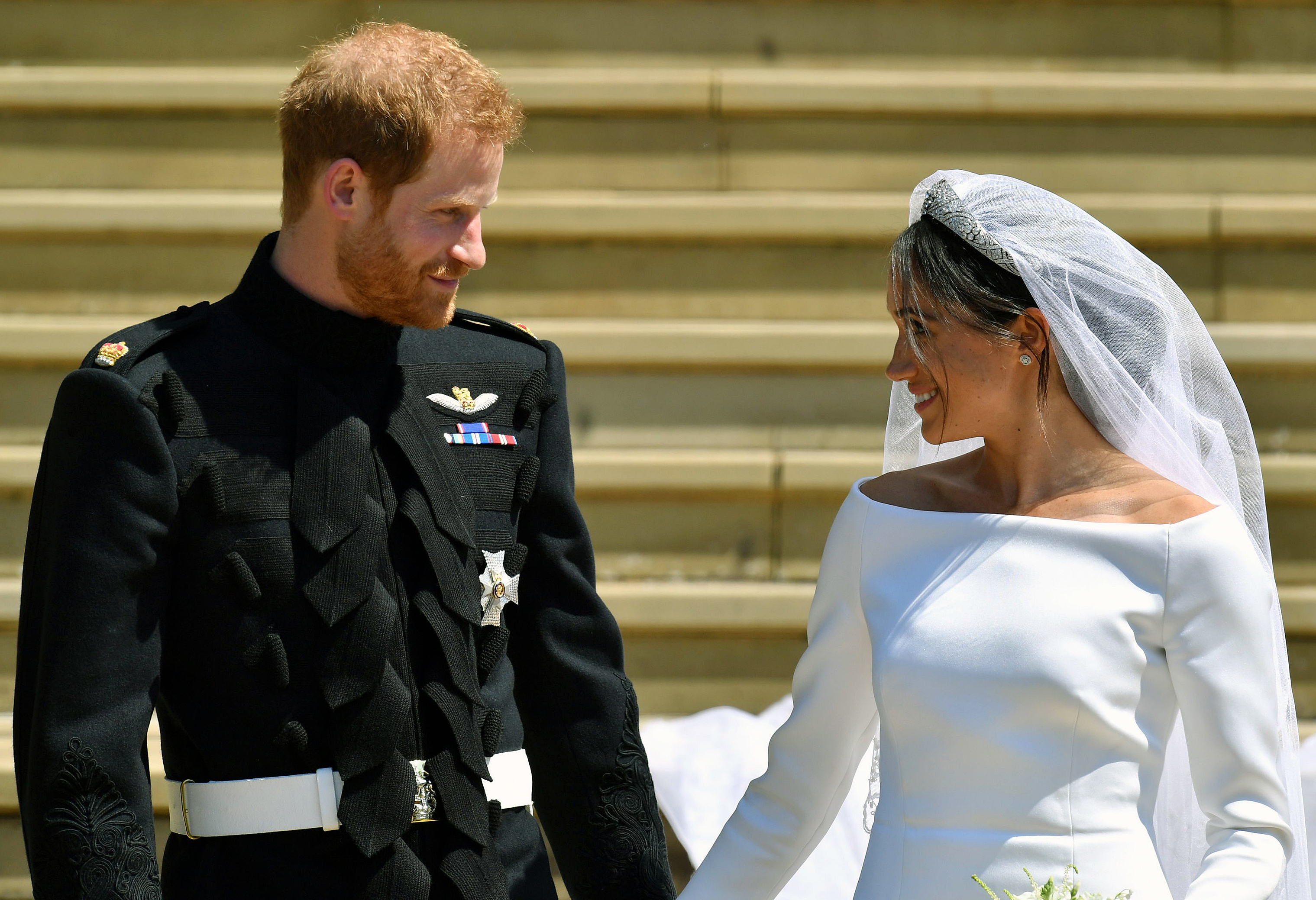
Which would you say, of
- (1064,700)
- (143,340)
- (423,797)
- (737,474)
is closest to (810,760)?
(1064,700)

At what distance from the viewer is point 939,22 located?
4523 millimetres

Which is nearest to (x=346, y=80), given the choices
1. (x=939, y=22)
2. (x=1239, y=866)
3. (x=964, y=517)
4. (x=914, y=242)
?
(x=914, y=242)

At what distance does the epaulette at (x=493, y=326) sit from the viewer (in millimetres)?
2383

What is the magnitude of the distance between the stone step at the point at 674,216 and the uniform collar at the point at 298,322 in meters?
2.24

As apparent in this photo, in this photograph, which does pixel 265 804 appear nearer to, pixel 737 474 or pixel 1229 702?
pixel 1229 702

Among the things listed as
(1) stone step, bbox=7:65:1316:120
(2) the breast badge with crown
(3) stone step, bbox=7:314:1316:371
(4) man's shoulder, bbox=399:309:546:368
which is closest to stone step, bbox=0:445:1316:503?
(3) stone step, bbox=7:314:1316:371

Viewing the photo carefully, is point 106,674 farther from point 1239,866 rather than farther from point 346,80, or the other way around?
point 1239,866

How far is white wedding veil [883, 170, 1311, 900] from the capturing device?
6.88 ft

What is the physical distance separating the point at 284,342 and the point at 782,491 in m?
2.39

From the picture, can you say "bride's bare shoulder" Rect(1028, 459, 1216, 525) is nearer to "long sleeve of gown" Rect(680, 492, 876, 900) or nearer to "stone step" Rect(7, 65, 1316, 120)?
"long sleeve of gown" Rect(680, 492, 876, 900)

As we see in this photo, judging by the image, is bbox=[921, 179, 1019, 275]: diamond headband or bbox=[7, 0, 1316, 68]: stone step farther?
bbox=[7, 0, 1316, 68]: stone step

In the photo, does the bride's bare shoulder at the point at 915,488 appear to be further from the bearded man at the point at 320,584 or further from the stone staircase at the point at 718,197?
the stone staircase at the point at 718,197

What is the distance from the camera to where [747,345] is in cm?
432

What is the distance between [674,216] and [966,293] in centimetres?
238
